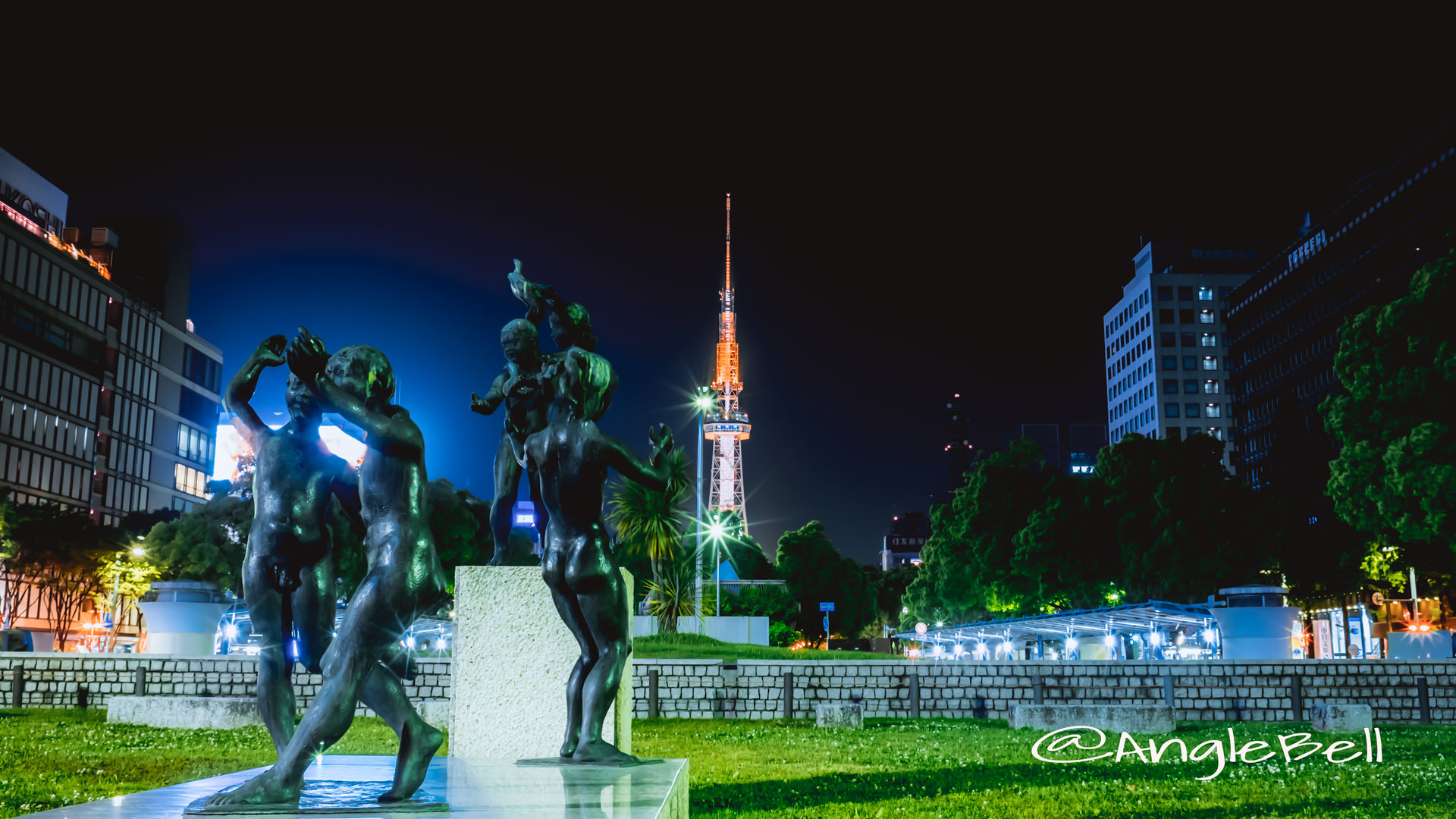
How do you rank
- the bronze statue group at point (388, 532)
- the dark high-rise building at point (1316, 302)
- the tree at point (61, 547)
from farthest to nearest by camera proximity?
the dark high-rise building at point (1316, 302) < the tree at point (61, 547) < the bronze statue group at point (388, 532)

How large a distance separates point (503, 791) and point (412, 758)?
60 cm

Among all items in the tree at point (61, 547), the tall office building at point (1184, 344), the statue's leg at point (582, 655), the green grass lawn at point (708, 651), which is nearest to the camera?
the statue's leg at point (582, 655)

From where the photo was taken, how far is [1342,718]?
1836 centimetres

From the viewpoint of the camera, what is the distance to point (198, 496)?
3595 inches

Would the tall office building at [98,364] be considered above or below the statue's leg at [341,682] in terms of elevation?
above

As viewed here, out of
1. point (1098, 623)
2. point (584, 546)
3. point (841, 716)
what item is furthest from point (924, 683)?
point (584, 546)

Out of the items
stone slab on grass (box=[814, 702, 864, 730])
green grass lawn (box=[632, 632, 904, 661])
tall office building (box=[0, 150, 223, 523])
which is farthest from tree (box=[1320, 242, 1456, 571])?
tall office building (box=[0, 150, 223, 523])

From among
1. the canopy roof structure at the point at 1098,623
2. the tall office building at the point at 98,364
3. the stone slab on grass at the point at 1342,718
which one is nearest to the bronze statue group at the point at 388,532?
the stone slab on grass at the point at 1342,718

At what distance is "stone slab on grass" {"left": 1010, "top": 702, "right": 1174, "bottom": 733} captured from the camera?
17.8m

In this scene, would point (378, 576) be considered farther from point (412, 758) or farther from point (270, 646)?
point (270, 646)

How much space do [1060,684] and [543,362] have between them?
62.4 ft

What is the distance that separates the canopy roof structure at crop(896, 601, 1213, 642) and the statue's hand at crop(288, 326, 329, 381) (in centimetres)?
2965

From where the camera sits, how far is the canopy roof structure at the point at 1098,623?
31875 mm

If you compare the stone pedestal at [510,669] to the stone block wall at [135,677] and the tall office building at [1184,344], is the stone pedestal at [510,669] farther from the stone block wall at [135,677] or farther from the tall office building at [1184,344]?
the tall office building at [1184,344]
